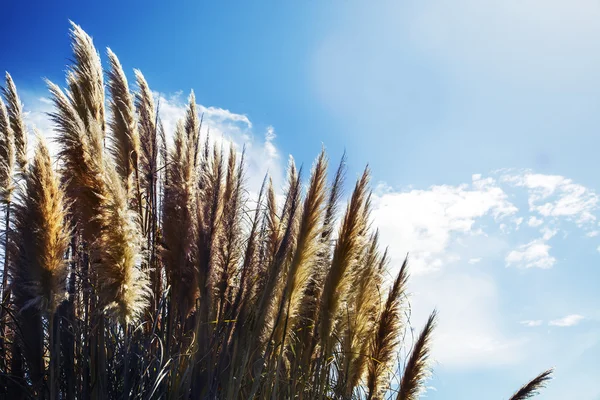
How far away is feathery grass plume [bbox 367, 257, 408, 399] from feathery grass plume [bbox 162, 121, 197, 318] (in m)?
1.44

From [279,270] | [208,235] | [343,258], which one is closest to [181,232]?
[208,235]

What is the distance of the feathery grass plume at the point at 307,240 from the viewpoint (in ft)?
10.5

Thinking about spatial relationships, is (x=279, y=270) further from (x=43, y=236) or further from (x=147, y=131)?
(x=147, y=131)

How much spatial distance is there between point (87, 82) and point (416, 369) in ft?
10.7

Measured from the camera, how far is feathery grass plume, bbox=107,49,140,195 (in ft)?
12.2

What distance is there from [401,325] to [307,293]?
0.76 metres

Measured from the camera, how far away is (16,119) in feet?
18.9

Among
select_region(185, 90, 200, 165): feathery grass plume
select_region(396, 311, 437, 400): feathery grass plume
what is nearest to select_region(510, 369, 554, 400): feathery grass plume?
select_region(396, 311, 437, 400): feathery grass plume

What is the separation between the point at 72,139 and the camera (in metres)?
2.86

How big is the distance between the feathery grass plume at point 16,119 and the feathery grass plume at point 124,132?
6.55ft

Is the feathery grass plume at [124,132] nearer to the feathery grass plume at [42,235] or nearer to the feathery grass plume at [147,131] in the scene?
the feathery grass plume at [147,131]

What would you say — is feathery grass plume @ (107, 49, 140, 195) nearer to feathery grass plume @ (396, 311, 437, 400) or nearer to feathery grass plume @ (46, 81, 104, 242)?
feathery grass plume @ (46, 81, 104, 242)

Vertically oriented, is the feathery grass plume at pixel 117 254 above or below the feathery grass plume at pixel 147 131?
below

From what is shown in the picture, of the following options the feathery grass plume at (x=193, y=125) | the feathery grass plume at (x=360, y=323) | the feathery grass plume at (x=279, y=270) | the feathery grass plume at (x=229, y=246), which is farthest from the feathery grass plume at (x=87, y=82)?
the feathery grass plume at (x=360, y=323)
